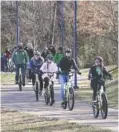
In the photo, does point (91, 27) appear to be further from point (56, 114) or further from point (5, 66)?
point (56, 114)

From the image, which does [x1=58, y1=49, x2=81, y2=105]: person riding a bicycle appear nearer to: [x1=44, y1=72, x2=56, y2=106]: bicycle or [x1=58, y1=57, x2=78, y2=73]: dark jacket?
[x1=58, y1=57, x2=78, y2=73]: dark jacket

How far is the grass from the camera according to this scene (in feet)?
41.2

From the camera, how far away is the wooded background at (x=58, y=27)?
42656 millimetres

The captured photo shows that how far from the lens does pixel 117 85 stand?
73.7 ft

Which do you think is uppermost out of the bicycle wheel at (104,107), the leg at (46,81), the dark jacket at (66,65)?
the dark jacket at (66,65)

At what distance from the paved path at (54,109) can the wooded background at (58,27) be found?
19.2 metres

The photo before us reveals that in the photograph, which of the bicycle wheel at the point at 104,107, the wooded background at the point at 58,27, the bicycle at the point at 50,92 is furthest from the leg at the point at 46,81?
the wooded background at the point at 58,27

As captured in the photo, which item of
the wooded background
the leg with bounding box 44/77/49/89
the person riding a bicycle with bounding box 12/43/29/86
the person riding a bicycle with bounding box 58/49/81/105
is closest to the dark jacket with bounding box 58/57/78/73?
the person riding a bicycle with bounding box 58/49/81/105

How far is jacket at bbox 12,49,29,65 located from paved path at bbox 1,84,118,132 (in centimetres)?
122

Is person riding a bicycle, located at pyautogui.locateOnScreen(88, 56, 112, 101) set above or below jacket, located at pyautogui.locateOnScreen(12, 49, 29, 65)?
below

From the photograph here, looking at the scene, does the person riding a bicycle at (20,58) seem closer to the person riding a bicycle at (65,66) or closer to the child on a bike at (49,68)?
the child on a bike at (49,68)

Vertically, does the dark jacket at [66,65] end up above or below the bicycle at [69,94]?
above

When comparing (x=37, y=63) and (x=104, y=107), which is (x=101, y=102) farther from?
(x=37, y=63)

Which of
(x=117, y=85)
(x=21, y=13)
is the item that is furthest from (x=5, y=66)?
(x=117, y=85)
